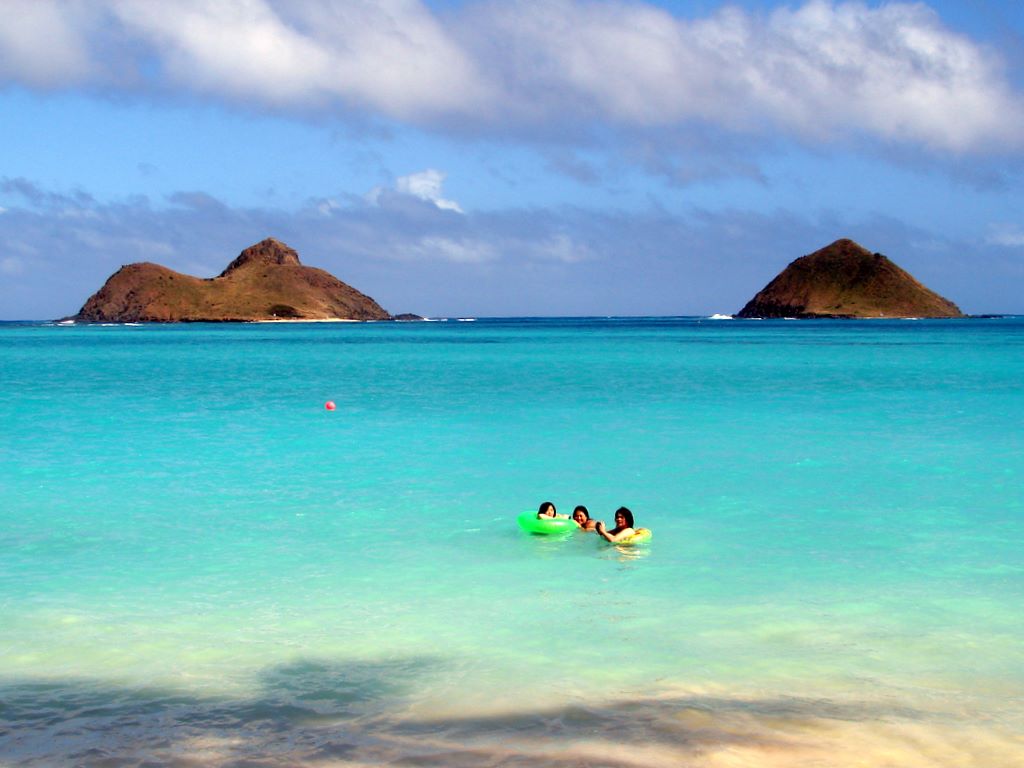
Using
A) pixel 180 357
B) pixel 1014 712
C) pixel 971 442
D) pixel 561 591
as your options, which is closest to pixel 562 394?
pixel 971 442

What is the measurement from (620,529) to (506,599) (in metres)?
3.55

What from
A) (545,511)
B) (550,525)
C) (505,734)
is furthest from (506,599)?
(505,734)

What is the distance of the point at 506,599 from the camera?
1320cm

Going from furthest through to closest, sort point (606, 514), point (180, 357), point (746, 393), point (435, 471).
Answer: point (180, 357), point (746, 393), point (435, 471), point (606, 514)

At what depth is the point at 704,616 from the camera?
12.4 m

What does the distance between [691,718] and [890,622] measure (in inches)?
174

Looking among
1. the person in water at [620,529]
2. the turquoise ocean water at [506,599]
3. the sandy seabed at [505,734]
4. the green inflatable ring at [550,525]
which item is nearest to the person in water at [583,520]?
the green inflatable ring at [550,525]

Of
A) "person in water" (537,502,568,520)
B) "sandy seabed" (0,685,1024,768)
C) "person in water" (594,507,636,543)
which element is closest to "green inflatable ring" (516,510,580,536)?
"person in water" (537,502,568,520)

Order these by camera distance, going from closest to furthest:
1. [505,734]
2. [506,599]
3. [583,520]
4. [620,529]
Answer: [505,734], [506,599], [620,529], [583,520]

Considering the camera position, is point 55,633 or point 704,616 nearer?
point 55,633

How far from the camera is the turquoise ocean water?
341 inches

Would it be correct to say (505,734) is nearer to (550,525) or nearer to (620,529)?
(620,529)

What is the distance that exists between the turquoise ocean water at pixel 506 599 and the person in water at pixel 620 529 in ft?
0.89

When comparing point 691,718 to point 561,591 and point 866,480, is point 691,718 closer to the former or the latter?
point 561,591
